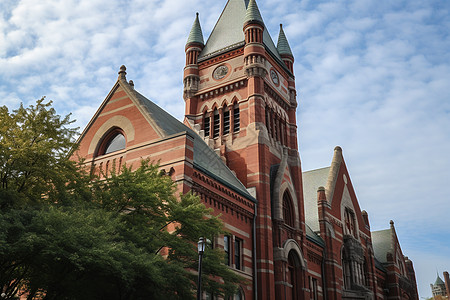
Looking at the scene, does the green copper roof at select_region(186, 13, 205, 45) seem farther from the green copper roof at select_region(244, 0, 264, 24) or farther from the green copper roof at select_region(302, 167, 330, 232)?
the green copper roof at select_region(302, 167, 330, 232)

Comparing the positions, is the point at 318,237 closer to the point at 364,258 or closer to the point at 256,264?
the point at 364,258

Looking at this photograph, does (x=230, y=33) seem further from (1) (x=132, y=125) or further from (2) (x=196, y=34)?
(1) (x=132, y=125)

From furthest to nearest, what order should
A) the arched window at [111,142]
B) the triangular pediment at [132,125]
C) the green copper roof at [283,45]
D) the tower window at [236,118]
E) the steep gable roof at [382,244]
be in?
the steep gable roof at [382,244] < the green copper roof at [283,45] < the tower window at [236,118] < the arched window at [111,142] < the triangular pediment at [132,125]

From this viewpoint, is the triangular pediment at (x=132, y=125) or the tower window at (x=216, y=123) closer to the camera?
the triangular pediment at (x=132, y=125)

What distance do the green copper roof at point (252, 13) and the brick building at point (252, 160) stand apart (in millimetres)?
108

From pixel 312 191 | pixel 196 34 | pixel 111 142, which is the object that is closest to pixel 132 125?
pixel 111 142

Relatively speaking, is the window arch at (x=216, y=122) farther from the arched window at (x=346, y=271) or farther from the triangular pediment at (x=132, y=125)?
the arched window at (x=346, y=271)

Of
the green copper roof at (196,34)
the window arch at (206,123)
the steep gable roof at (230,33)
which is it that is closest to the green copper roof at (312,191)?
the window arch at (206,123)

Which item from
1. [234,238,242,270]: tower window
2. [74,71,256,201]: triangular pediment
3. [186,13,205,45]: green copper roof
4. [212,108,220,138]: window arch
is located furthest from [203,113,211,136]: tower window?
[234,238,242,270]: tower window

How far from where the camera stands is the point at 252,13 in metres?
41.8

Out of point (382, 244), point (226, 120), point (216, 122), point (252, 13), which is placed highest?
point (252, 13)

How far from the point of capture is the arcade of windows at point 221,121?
128 feet

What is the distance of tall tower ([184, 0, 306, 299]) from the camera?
3306 cm

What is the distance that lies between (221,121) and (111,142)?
11.4 m
